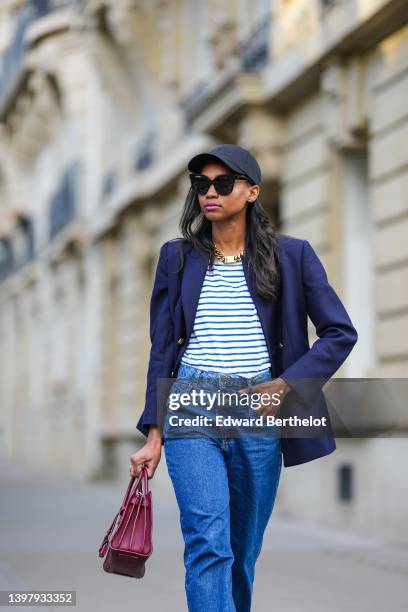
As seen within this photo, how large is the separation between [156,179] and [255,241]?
14338 mm

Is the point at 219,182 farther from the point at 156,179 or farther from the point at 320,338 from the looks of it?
the point at 156,179

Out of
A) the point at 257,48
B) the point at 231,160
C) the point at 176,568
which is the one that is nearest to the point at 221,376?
the point at 231,160

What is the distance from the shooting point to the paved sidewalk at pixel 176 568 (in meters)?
6.53

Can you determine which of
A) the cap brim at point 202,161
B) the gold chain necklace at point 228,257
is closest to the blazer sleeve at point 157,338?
the gold chain necklace at point 228,257

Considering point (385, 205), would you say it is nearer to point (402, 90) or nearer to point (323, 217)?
point (402, 90)

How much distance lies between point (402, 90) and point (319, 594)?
460 cm

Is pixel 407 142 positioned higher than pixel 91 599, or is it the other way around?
pixel 407 142

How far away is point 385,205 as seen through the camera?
10.4 m

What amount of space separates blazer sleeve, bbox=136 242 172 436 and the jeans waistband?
8 cm

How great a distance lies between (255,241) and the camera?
13.9 feet

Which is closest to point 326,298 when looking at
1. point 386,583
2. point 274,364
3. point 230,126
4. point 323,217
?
point 274,364

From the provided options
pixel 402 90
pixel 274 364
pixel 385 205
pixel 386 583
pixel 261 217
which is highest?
pixel 402 90

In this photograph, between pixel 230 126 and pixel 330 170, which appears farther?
pixel 230 126

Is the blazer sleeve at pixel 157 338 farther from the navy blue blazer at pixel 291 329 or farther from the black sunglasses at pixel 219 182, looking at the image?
the black sunglasses at pixel 219 182
